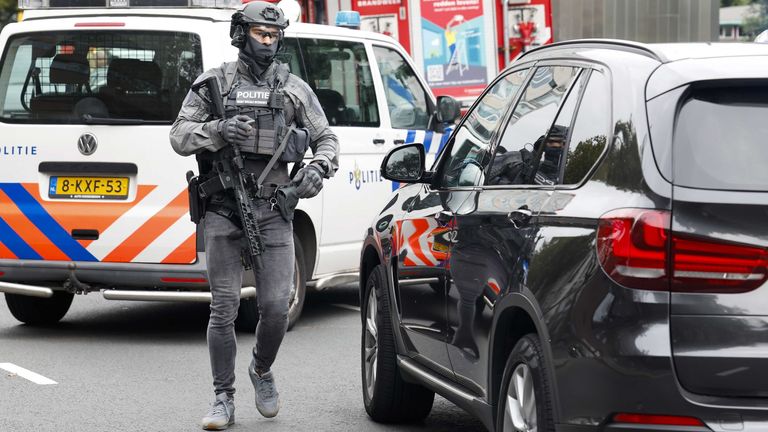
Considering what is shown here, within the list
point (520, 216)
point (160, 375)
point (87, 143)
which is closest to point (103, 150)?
point (87, 143)

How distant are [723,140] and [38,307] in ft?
23.1

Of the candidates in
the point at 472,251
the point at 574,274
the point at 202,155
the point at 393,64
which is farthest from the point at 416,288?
the point at 393,64

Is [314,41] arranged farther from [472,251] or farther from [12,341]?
[472,251]

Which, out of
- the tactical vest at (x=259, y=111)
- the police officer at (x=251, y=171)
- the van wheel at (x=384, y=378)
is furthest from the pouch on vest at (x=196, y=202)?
Result: the van wheel at (x=384, y=378)

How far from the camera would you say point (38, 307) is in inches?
399

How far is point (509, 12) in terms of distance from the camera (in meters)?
16.5

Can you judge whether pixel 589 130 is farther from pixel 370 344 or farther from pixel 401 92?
pixel 401 92

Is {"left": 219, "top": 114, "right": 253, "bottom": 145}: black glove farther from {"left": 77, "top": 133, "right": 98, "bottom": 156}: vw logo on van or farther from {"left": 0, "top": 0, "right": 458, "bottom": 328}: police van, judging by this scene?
{"left": 77, "top": 133, "right": 98, "bottom": 156}: vw logo on van

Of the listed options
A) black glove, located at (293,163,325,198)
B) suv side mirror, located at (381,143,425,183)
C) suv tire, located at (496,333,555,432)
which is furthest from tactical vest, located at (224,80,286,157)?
suv tire, located at (496,333,555,432)

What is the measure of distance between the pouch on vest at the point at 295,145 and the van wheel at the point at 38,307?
3.77 meters

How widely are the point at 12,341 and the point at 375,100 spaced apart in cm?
302

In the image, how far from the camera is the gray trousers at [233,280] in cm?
663

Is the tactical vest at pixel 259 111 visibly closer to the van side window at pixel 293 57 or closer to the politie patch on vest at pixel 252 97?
the politie patch on vest at pixel 252 97

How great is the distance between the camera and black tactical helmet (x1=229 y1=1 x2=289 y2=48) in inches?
262
